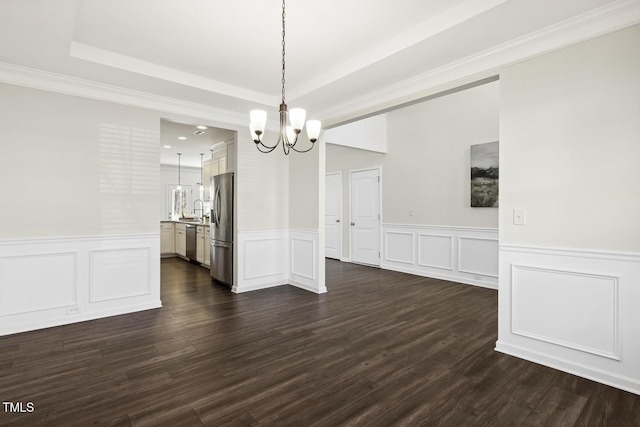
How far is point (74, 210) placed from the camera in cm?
353

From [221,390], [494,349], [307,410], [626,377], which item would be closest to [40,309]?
[221,390]

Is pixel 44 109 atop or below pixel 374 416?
atop

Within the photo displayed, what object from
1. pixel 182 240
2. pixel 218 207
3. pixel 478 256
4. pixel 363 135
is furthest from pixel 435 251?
pixel 182 240

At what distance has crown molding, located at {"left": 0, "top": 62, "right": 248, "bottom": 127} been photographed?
126 inches

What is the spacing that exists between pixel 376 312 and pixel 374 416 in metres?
1.96

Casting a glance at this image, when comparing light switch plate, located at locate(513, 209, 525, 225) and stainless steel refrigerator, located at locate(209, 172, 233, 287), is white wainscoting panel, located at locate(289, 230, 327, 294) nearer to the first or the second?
stainless steel refrigerator, located at locate(209, 172, 233, 287)

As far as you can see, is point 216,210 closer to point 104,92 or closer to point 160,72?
point 104,92

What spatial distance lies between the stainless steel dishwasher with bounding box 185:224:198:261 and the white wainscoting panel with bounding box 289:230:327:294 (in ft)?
9.55

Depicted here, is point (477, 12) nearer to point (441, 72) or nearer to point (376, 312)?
point (441, 72)

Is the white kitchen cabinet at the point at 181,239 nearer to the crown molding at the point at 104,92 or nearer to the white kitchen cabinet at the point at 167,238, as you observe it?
the white kitchen cabinet at the point at 167,238

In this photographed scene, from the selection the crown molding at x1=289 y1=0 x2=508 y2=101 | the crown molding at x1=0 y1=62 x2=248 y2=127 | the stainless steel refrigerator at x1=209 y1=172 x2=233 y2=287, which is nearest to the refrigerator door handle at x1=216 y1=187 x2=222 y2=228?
the stainless steel refrigerator at x1=209 y1=172 x2=233 y2=287

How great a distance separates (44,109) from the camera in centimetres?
336

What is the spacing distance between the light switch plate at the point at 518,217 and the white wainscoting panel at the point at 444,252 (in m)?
2.54

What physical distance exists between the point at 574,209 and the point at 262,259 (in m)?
3.94
